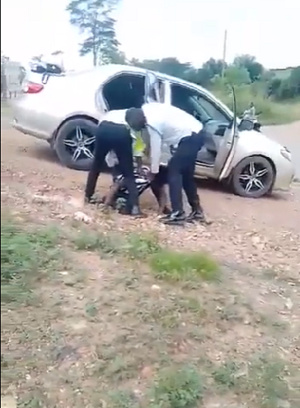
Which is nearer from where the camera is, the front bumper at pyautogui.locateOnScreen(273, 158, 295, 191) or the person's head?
the person's head

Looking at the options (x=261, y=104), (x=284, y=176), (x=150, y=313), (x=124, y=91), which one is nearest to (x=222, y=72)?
(x=261, y=104)

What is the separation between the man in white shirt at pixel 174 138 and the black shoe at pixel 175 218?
0.05ft

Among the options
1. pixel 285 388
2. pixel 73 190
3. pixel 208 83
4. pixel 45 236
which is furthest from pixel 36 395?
pixel 208 83

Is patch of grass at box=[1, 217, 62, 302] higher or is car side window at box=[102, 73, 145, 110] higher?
car side window at box=[102, 73, 145, 110]

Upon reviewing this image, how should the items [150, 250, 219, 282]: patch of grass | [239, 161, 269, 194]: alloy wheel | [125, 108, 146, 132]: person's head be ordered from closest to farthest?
[125, 108, 146, 132]: person's head < [150, 250, 219, 282]: patch of grass < [239, 161, 269, 194]: alloy wheel

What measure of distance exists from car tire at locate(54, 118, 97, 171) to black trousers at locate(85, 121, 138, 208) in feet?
0.08

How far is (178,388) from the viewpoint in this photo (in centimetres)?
150

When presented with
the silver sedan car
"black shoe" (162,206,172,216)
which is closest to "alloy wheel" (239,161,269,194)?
the silver sedan car

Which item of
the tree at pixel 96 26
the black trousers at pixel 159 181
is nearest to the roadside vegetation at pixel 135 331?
the black trousers at pixel 159 181

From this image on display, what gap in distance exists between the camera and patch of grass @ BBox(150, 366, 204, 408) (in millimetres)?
1473

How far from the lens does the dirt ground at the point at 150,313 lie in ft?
4.87

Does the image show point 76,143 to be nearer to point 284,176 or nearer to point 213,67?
point 213,67

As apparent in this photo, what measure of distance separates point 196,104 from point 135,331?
60 centimetres

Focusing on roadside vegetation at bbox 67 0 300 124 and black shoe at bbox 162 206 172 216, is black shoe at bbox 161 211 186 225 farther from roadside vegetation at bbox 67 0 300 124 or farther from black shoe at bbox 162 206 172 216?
roadside vegetation at bbox 67 0 300 124
